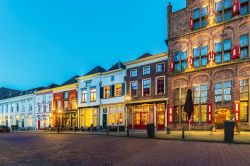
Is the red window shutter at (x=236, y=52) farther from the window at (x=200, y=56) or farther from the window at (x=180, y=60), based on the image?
the window at (x=180, y=60)

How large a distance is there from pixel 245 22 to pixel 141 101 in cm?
1594

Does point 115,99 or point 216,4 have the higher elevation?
point 216,4

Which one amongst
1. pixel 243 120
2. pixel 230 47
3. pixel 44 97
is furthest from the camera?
pixel 44 97

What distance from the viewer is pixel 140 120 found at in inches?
1366

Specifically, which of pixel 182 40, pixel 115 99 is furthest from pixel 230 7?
pixel 115 99

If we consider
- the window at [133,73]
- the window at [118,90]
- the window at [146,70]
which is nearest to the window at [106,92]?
the window at [118,90]

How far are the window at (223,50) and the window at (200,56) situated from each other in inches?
49.0

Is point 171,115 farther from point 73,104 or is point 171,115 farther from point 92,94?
point 73,104

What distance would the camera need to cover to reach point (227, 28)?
26.4 m

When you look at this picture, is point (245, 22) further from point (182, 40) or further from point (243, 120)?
point (243, 120)

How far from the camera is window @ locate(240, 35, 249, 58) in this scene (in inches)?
985

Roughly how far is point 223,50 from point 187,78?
5.05m

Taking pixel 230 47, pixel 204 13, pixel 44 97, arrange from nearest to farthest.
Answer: pixel 230 47, pixel 204 13, pixel 44 97

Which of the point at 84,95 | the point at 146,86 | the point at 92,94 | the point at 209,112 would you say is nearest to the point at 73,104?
the point at 84,95
